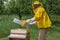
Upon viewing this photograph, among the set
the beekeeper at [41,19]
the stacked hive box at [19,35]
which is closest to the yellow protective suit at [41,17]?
the beekeeper at [41,19]

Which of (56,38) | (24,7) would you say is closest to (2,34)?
(56,38)

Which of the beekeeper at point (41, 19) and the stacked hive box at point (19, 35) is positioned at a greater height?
the beekeeper at point (41, 19)

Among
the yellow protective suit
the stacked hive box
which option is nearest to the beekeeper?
the yellow protective suit

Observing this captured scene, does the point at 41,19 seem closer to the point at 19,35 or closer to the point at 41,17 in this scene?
the point at 41,17

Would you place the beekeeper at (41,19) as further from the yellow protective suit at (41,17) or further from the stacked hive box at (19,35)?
the stacked hive box at (19,35)

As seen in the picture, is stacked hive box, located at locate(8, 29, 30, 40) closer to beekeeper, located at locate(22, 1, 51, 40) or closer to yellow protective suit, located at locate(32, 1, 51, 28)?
beekeeper, located at locate(22, 1, 51, 40)

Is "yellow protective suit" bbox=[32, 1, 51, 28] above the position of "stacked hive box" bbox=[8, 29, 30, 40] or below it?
above

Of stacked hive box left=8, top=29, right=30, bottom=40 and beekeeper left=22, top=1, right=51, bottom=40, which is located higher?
beekeeper left=22, top=1, right=51, bottom=40

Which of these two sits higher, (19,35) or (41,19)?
(41,19)

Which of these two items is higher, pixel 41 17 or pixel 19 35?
pixel 41 17

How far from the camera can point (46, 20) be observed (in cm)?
650

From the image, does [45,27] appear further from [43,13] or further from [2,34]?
[2,34]

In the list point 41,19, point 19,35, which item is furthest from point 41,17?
point 19,35

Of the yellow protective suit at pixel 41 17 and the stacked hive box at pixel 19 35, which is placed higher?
the yellow protective suit at pixel 41 17
